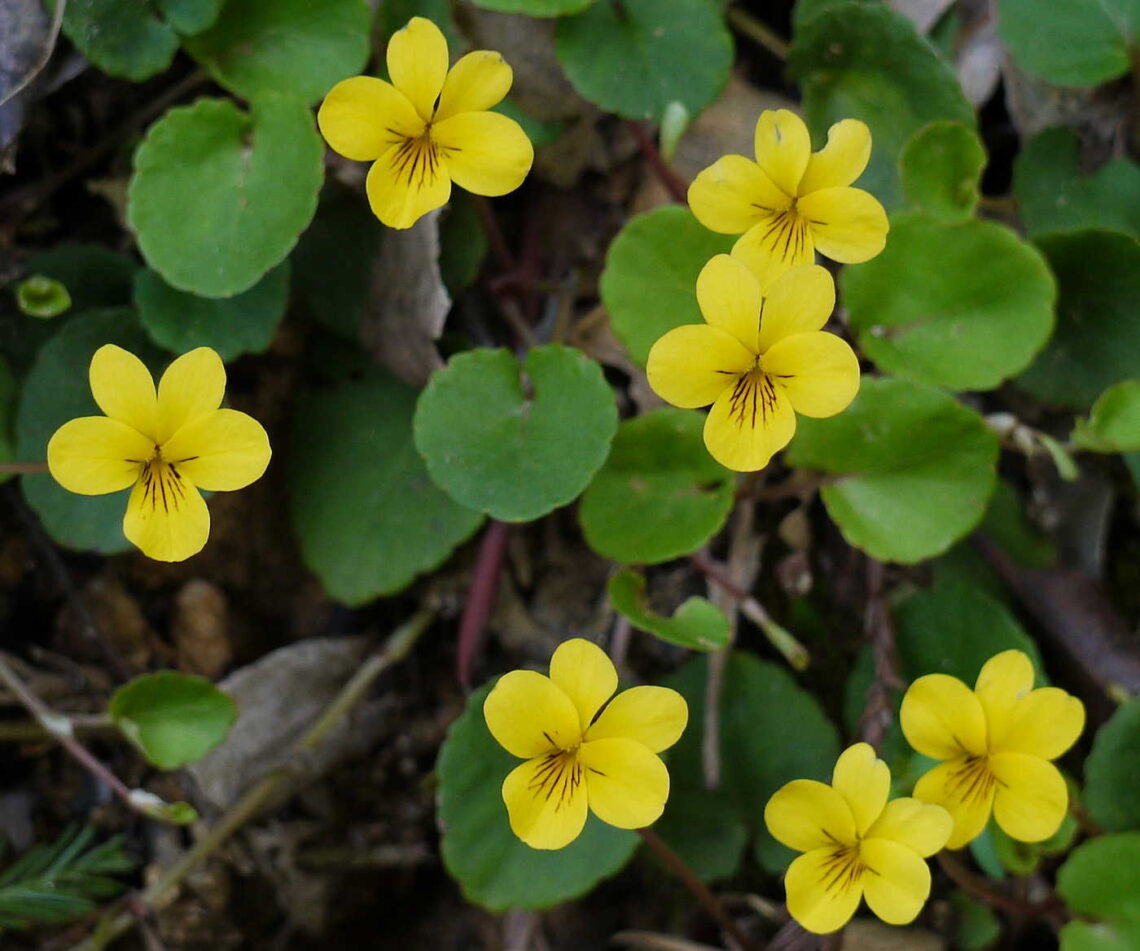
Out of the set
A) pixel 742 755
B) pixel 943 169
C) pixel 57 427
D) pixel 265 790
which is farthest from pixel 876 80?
pixel 265 790

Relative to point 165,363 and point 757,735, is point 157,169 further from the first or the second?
point 757,735

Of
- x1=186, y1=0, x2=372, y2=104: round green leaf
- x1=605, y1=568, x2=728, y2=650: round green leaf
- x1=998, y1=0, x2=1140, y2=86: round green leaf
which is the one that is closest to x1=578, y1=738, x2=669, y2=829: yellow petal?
x1=605, y1=568, x2=728, y2=650: round green leaf

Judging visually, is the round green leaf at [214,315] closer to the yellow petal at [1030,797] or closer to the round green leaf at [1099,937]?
the yellow petal at [1030,797]

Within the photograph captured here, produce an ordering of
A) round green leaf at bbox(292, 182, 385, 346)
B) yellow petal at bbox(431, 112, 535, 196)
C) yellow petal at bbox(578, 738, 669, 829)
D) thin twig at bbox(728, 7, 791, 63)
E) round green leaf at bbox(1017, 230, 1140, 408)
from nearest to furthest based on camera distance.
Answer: yellow petal at bbox(578, 738, 669, 829)
yellow petal at bbox(431, 112, 535, 196)
round green leaf at bbox(1017, 230, 1140, 408)
round green leaf at bbox(292, 182, 385, 346)
thin twig at bbox(728, 7, 791, 63)

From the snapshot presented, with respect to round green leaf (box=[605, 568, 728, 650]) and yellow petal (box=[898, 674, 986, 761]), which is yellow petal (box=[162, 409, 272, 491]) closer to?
round green leaf (box=[605, 568, 728, 650])

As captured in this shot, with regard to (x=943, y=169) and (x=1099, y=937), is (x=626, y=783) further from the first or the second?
(x=943, y=169)

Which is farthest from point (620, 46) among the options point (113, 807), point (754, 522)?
point (113, 807)

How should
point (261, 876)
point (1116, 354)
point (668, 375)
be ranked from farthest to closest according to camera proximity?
1. point (261, 876)
2. point (1116, 354)
3. point (668, 375)
